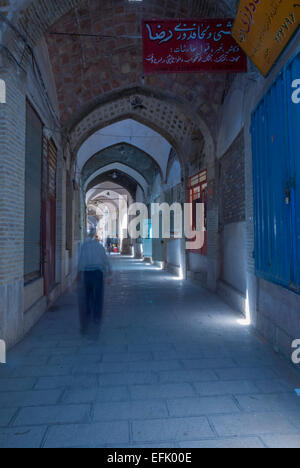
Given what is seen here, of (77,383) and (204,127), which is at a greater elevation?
(204,127)

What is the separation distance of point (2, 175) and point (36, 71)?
8.67 feet

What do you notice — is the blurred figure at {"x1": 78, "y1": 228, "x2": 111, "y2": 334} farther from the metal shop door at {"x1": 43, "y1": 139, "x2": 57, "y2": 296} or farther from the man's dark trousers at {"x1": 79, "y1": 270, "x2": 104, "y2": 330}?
the metal shop door at {"x1": 43, "y1": 139, "x2": 57, "y2": 296}

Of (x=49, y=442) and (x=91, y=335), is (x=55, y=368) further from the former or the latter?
(x=49, y=442)

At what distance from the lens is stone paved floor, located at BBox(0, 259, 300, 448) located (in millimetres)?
2375

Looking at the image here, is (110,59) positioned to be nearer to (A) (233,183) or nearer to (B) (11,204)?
(A) (233,183)

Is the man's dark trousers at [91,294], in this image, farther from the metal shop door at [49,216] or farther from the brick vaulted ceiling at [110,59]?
the brick vaulted ceiling at [110,59]

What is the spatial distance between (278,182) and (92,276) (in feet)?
9.01

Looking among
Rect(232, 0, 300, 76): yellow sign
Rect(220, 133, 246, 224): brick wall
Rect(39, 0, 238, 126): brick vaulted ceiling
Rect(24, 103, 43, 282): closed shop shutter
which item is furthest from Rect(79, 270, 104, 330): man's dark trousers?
Rect(39, 0, 238, 126): brick vaulted ceiling

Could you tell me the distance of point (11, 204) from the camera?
445 cm

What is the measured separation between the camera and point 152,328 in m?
5.39

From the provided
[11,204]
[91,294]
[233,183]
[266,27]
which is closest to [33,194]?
[11,204]

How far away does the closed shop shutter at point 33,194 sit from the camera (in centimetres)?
561

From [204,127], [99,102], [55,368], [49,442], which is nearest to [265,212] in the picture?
[55,368]

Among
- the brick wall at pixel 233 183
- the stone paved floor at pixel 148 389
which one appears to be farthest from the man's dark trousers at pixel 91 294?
the brick wall at pixel 233 183
